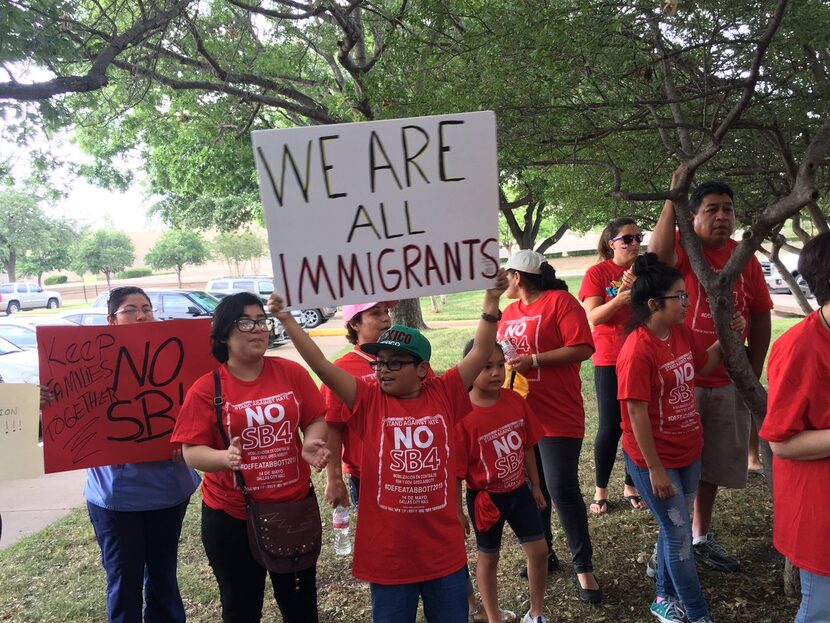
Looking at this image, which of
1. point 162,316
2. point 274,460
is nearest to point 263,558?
point 274,460

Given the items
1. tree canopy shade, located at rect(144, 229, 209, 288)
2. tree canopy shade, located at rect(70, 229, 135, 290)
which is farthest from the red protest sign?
tree canopy shade, located at rect(144, 229, 209, 288)

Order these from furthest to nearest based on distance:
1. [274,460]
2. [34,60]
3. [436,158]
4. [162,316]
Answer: [162,316] → [34,60] → [274,460] → [436,158]

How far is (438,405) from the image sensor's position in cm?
252

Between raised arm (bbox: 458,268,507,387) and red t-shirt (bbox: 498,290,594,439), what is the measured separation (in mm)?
968

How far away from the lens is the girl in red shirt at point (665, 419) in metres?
2.85

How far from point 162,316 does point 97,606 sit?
14.1m

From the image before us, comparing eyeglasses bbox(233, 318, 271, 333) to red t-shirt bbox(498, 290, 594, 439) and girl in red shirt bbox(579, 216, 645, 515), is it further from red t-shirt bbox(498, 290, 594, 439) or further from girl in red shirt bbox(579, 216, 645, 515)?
girl in red shirt bbox(579, 216, 645, 515)

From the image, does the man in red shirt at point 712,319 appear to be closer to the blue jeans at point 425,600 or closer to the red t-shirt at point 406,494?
the red t-shirt at point 406,494

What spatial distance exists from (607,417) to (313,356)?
8.96 ft

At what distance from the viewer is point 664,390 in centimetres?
295

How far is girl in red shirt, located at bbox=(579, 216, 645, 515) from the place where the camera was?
4258mm

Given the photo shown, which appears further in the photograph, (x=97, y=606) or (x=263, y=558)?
(x=97, y=606)

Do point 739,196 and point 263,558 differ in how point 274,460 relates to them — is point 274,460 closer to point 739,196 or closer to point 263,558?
point 263,558

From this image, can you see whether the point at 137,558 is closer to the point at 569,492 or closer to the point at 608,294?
the point at 569,492
